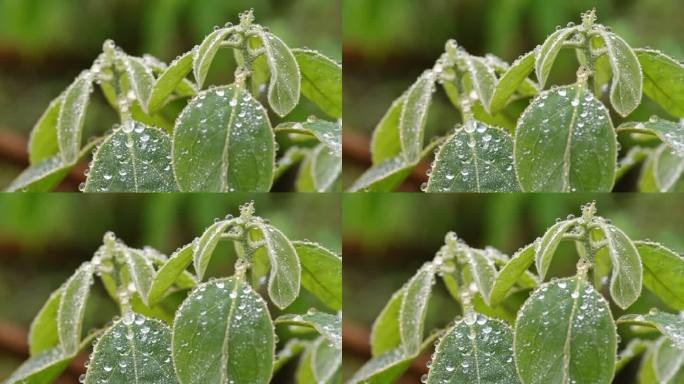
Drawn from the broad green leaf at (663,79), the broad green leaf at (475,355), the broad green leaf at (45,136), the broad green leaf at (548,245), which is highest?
the broad green leaf at (663,79)

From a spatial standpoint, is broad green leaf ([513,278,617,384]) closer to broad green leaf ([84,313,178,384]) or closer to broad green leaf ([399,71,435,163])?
broad green leaf ([399,71,435,163])

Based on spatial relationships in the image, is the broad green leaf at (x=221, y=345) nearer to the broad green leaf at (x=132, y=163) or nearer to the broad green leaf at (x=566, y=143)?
the broad green leaf at (x=132, y=163)

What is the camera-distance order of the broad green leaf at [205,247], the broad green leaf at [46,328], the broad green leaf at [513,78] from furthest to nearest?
the broad green leaf at [46,328], the broad green leaf at [513,78], the broad green leaf at [205,247]

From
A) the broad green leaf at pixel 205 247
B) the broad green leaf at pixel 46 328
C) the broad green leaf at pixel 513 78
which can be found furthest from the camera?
the broad green leaf at pixel 46 328

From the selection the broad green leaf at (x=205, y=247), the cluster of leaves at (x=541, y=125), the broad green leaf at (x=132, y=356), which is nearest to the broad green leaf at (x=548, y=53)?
the cluster of leaves at (x=541, y=125)

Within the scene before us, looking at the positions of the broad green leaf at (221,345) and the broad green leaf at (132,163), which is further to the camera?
the broad green leaf at (132,163)

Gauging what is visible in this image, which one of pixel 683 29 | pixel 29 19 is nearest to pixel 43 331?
pixel 29 19

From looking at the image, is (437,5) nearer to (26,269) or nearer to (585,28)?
(585,28)
